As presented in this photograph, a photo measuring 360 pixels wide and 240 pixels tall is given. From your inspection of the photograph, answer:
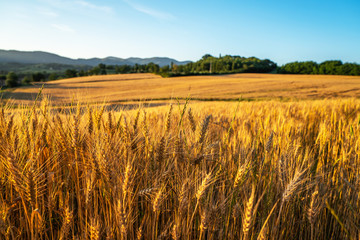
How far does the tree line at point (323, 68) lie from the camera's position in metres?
49.1

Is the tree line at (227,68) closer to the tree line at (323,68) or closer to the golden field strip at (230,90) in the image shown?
the tree line at (323,68)

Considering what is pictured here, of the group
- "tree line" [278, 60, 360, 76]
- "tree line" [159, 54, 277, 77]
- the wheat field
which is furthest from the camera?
"tree line" [159, 54, 277, 77]

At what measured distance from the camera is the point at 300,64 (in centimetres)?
5903

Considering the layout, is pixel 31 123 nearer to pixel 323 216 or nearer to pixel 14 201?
pixel 14 201

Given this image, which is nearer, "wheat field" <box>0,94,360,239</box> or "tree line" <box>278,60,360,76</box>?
"wheat field" <box>0,94,360,239</box>

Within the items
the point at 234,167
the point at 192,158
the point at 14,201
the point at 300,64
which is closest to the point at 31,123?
the point at 14,201

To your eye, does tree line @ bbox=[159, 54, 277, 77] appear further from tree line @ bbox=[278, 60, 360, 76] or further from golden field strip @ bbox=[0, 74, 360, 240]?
golden field strip @ bbox=[0, 74, 360, 240]

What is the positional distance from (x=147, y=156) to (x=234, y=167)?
575 mm

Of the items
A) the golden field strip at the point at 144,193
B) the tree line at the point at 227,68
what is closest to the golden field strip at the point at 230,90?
the golden field strip at the point at 144,193

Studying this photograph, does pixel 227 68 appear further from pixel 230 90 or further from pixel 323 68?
pixel 230 90

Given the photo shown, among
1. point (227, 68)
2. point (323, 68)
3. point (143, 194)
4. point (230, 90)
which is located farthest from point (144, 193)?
point (227, 68)

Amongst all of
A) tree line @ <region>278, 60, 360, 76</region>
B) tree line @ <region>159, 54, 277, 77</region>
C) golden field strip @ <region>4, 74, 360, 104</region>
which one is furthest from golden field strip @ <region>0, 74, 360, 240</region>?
tree line @ <region>278, 60, 360, 76</region>

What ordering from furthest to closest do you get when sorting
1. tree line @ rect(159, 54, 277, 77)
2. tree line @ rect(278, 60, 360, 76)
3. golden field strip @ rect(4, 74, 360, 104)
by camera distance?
tree line @ rect(159, 54, 277, 77), tree line @ rect(278, 60, 360, 76), golden field strip @ rect(4, 74, 360, 104)

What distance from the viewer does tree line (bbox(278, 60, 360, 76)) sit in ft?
161
